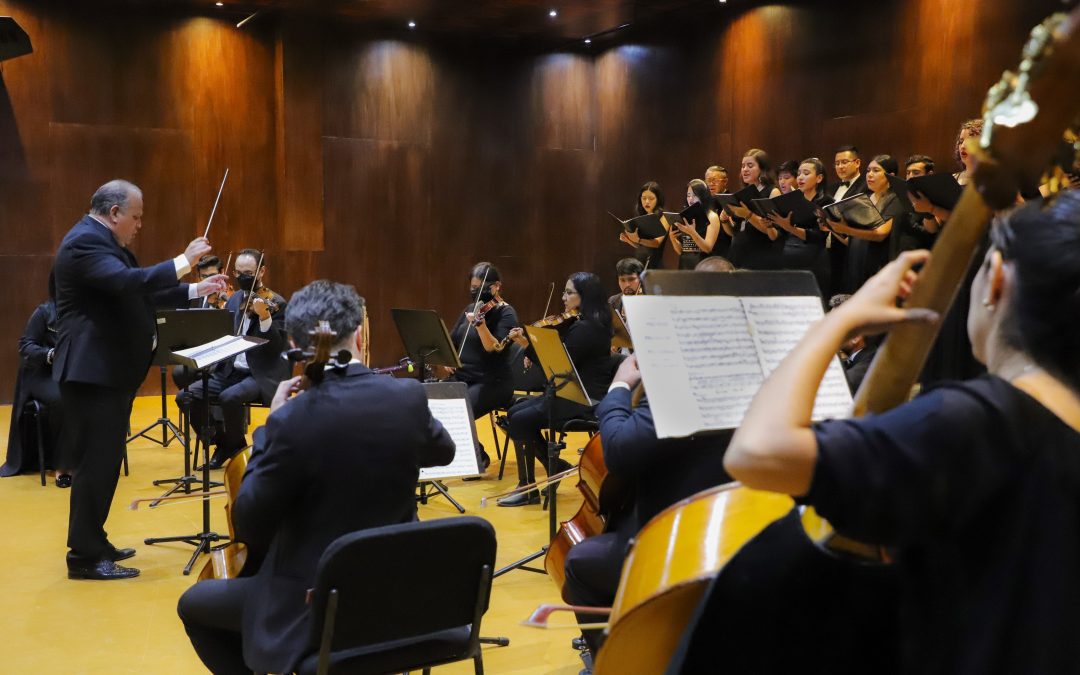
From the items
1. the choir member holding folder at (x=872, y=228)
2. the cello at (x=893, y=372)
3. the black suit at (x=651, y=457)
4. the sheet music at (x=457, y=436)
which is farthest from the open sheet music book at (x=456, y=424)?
the choir member holding folder at (x=872, y=228)

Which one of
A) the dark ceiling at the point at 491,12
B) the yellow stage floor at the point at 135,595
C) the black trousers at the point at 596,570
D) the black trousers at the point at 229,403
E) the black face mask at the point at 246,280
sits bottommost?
the yellow stage floor at the point at 135,595

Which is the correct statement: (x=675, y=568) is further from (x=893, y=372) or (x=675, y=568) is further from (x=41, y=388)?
(x=41, y=388)

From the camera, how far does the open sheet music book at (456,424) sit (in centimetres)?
382

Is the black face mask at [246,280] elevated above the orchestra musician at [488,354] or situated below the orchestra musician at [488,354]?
above

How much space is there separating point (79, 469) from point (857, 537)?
13.3ft

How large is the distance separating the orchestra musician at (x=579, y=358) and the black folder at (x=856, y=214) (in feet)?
5.76

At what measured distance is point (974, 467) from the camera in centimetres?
113

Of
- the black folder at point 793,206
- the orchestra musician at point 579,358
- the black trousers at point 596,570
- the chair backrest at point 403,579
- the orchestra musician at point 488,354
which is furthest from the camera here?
the black folder at point 793,206

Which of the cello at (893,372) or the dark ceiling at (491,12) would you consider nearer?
the cello at (893,372)

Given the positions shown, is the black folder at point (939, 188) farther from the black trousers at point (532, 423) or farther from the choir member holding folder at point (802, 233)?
the black trousers at point (532, 423)

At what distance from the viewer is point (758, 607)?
1336 mm

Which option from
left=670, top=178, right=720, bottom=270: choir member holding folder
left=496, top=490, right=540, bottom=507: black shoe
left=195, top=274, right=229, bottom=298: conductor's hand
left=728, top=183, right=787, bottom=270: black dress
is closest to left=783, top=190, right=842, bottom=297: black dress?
left=728, top=183, right=787, bottom=270: black dress

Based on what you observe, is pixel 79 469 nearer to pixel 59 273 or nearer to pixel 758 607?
pixel 59 273

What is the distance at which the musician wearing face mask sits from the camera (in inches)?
255
